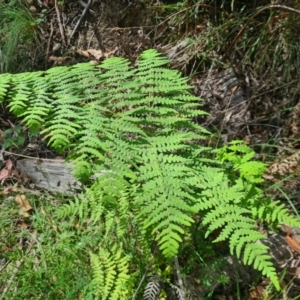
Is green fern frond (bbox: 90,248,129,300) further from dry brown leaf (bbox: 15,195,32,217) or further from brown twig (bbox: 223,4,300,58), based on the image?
brown twig (bbox: 223,4,300,58)

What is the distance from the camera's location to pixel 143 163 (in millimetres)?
2299

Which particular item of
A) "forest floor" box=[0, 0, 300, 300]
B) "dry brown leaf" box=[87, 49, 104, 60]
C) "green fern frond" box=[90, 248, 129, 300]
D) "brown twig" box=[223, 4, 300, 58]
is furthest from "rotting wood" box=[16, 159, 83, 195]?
"brown twig" box=[223, 4, 300, 58]

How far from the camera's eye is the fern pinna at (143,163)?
2066mm

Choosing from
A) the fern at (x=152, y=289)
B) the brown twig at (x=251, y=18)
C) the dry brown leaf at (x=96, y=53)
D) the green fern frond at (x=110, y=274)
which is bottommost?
the green fern frond at (x=110, y=274)

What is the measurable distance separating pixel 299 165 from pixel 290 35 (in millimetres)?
1047

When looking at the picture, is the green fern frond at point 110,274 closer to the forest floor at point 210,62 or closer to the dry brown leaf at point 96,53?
the forest floor at point 210,62

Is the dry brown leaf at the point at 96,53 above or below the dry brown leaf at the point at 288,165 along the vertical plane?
above

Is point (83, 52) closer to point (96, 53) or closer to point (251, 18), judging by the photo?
point (96, 53)

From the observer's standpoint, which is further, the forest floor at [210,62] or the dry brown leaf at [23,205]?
the dry brown leaf at [23,205]

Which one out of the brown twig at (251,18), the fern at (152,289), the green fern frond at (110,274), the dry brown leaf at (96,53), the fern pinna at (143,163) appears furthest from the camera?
the dry brown leaf at (96,53)

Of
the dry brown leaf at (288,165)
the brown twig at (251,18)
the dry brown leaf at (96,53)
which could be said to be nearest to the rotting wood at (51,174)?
the dry brown leaf at (96,53)

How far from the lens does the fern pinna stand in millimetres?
2066

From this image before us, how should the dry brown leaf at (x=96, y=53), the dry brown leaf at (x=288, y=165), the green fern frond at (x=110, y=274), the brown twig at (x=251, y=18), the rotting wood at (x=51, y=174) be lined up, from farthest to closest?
the dry brown leaf at (x=96, y=53), the rotting wood at (x=51, y=174), the brown twig at (x=251, y=18), the dry brown leaf at (x=288, y=165), the green fern frond at (x=110, y=274)

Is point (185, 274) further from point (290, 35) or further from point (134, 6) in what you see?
point (134, 6)
